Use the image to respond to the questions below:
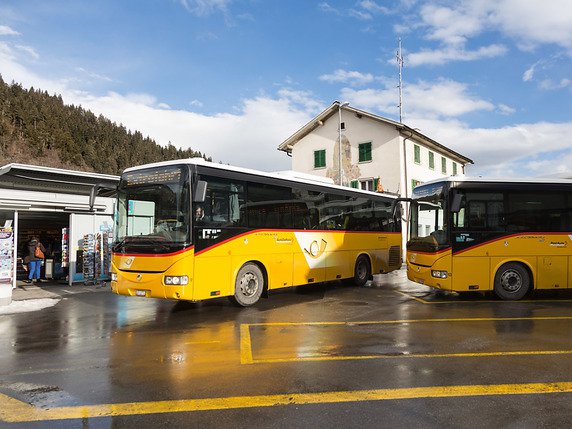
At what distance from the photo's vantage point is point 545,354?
20.0ft

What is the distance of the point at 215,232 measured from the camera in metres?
9.38

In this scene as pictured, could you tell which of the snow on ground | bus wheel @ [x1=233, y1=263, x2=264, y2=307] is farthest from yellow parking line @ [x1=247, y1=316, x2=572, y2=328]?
the snow on ground

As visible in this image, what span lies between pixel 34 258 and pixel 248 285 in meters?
10.5

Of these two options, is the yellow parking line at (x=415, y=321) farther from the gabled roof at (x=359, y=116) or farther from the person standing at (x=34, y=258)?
the gabled roof at (x=359, y=116)

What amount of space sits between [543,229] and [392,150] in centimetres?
1988

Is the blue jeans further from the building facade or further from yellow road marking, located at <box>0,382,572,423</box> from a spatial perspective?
the building facade

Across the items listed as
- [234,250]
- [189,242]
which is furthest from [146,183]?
[234,250]

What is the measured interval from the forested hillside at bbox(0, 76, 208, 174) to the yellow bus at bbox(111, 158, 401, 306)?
228ft

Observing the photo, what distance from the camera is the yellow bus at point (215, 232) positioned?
8.82 m

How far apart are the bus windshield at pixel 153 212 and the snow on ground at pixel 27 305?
119 inches

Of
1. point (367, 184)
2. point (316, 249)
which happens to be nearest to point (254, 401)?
point (316, 249)

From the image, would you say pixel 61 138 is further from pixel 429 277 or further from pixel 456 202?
pixel 456 202

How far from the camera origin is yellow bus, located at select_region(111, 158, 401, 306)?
28.9 ft

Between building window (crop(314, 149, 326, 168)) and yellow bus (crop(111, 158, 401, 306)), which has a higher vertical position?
building window (crop(314, 149, 326, 168))
